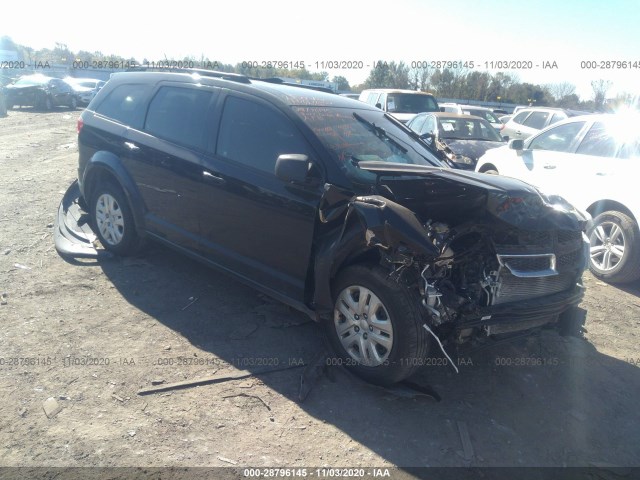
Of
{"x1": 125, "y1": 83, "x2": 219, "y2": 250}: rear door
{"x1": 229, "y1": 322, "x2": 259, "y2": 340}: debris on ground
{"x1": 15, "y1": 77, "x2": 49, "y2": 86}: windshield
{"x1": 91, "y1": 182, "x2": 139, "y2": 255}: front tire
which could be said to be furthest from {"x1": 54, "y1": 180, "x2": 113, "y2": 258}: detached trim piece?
{"x1": 15, "y1": 77, "x2": 49, "y2": 86}: windshield

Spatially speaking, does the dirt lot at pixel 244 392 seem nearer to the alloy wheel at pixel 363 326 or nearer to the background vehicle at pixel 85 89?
the alloy wheel at pixel 363 326

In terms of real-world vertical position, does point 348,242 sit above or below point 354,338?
above

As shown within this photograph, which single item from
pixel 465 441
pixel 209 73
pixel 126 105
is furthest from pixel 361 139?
pixel 126 105

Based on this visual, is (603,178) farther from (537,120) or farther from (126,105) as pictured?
(537,120)

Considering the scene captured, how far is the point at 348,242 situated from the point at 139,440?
70.0 inches

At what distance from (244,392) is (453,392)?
1.48 metres

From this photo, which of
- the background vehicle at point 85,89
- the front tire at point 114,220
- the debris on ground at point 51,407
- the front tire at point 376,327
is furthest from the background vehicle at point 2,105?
the front tire at point 376,327

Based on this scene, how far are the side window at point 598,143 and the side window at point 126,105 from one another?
17.5 feet

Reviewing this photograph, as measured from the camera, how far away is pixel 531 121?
46.9ft

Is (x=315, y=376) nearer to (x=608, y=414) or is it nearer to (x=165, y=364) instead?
(x=165, y=364)

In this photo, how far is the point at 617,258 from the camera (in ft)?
18.4

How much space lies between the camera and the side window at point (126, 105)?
5.08 metres

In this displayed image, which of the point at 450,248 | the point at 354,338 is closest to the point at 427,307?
the point at 450,248

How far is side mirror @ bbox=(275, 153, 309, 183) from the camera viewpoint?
11.2 feet
